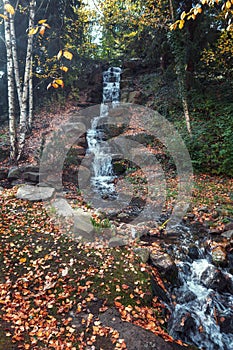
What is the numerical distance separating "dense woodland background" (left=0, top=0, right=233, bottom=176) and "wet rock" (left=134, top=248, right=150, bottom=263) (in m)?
5.10

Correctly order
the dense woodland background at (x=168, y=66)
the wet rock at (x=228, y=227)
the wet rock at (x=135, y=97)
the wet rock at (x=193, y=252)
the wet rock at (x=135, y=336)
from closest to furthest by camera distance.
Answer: the wet rock at (x=135, y=336) < the wet rock at (x=193, y=252) < the wet rock at (x=228, y=227) < the dense woodland background at (x=168, y=66) < the wet rock at (x=135, y=97)

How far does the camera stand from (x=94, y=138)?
1256 centimetres

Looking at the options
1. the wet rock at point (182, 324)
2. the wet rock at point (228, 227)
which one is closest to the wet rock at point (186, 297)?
the wet rock at point (182, 324)

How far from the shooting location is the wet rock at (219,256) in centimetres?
468

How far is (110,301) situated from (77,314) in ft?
1.64

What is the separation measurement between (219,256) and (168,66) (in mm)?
10868

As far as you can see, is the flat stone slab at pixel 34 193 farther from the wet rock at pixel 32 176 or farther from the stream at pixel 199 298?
the stream at pixel 199 298

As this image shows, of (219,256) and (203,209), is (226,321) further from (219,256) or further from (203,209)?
(203,209)

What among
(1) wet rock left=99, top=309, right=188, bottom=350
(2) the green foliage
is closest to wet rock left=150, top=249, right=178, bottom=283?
(1) wet rock left=99, top=309, right=188, bottom=350

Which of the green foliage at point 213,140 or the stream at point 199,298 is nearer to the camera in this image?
the stream at point 199,298

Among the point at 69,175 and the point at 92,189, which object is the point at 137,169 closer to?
the point at 92,189

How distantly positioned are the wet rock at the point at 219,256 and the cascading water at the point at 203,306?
5.3 inches

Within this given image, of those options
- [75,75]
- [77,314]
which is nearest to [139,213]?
[77,314]

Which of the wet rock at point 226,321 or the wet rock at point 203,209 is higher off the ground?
the wet rock at point 203,209
